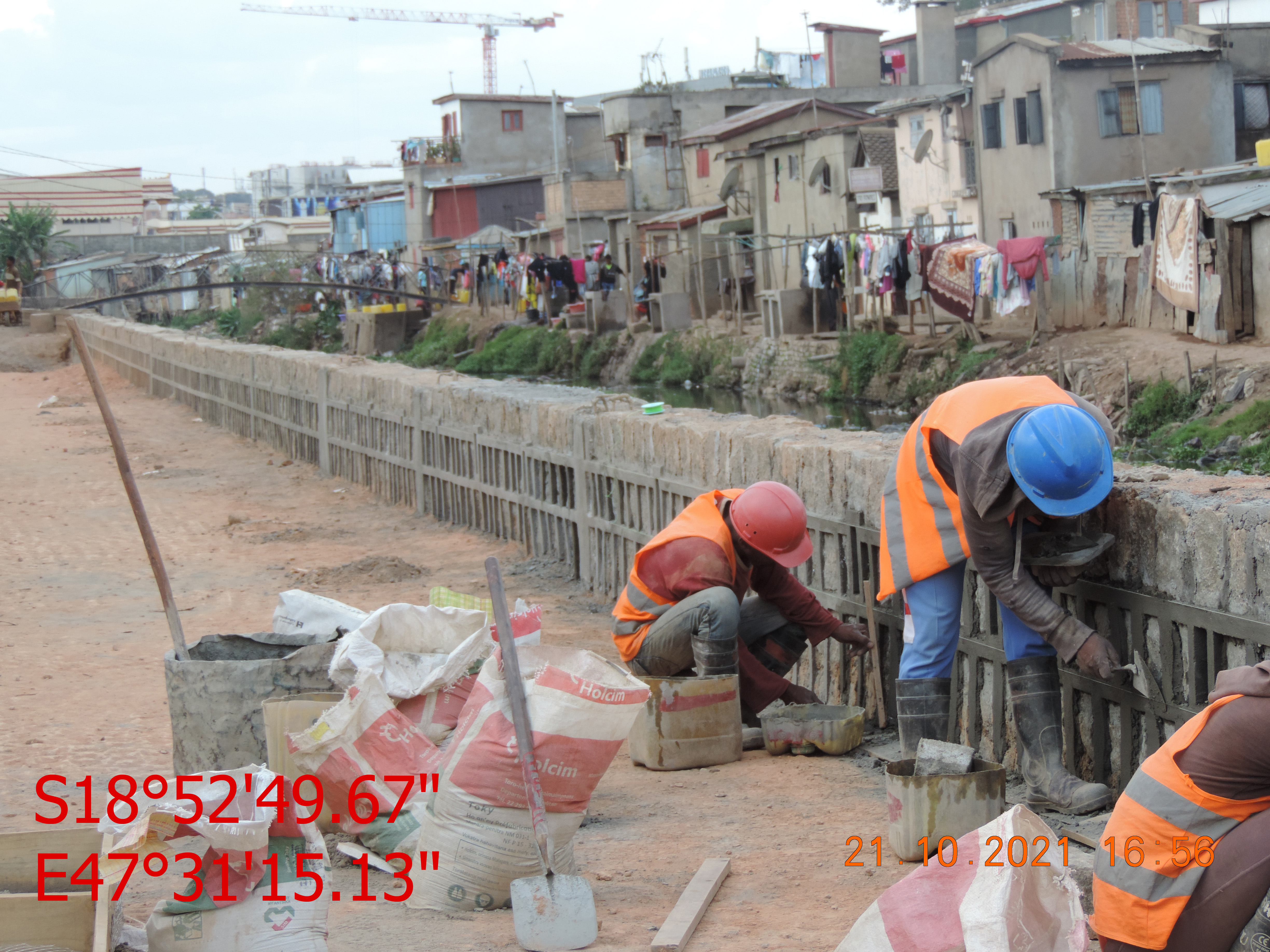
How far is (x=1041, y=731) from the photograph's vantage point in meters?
4.51

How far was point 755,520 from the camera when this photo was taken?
546 centimetres

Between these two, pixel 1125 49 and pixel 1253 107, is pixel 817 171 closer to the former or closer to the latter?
pixel 1125 49

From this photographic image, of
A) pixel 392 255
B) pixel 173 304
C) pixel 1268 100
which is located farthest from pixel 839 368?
pixel 173 304

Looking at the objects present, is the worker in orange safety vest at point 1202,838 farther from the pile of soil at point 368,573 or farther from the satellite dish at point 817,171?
the satellite dish at point 817,171

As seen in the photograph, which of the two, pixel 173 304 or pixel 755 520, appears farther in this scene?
pixel 173 304

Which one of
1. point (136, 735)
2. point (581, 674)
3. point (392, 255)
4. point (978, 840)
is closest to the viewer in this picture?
point (978, 840)

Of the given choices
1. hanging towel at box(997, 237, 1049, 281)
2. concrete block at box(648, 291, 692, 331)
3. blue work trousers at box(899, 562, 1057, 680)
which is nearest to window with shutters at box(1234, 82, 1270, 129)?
hanging towel at box(997, 237, 1049, 281)

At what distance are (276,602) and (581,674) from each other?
577cm

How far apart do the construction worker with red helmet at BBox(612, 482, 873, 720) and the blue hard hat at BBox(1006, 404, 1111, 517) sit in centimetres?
143

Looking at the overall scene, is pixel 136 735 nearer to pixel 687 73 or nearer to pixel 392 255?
pixel 392 255

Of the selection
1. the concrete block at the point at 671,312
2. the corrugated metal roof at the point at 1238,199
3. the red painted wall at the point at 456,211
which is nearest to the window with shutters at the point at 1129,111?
the corrugated metal roof at the point at 1238,199

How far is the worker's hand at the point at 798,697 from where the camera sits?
5.97 metres

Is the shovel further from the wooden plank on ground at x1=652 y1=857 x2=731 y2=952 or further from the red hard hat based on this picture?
the red hard hat

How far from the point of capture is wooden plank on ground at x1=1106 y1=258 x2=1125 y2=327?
2408cm
